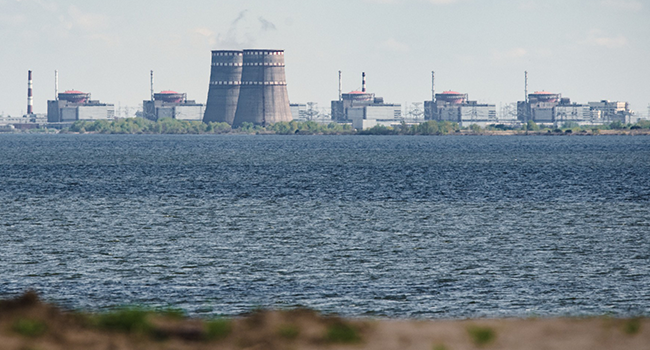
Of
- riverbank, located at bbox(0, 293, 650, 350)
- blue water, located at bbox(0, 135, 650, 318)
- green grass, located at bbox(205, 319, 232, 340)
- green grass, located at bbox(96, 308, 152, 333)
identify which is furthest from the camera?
blue water, located at bbox(0, 135, 650, 318)

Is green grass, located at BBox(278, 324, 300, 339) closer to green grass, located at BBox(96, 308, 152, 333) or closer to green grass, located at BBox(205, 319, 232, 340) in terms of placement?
green grass, located at BBox(205, 319, 232, 340)

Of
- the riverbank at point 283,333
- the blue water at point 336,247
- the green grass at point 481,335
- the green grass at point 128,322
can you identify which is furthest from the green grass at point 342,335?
the blue water at point 336,247

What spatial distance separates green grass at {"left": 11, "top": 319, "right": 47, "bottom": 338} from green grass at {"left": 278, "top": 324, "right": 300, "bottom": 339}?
2788 mm

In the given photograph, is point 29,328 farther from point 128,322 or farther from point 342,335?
point 342,335

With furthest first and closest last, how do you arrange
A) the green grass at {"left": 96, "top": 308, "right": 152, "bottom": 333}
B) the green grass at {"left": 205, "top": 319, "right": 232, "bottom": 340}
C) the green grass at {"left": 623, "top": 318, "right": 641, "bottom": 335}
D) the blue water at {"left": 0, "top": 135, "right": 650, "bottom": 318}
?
1. the blue water at {"left": 0, "top": 135, "right": 650, "bottom": 318}
2. the green grass at {"left": 623, "top": 318, "right": 641, "bottom": 335}
3. the green grass at {"left": 96, "top": 308, "right": 152, "bottom": 333}
4. the green grass at {"left": 205, "top": 319, "right": 232, "bottom": 340}

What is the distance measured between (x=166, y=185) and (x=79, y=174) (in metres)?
18.3

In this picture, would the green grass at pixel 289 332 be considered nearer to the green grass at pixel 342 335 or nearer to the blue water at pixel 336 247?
the green grass at pixel 342 335

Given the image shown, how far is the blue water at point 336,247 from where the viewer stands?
73.7 ft

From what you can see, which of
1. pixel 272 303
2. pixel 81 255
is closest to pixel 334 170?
pixel 81 255

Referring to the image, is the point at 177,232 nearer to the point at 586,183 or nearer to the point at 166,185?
the point at 166,185

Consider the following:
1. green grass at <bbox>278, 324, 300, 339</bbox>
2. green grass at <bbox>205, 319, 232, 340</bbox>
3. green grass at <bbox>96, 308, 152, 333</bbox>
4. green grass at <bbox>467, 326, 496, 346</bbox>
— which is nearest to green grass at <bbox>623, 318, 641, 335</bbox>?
green grass at <bbox>467, 326, 496, 346</bbox>

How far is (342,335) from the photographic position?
35.2 ft

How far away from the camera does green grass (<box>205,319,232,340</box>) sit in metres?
10.6

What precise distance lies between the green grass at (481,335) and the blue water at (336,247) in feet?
31.3
